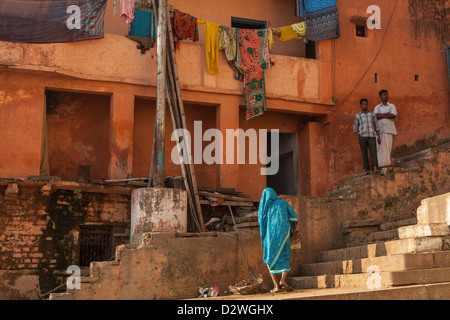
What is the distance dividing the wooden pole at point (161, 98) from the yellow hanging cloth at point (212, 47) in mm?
2084

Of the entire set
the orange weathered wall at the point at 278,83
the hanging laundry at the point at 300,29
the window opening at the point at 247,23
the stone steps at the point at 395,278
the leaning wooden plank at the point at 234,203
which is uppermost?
the window opening at the point at 247,23

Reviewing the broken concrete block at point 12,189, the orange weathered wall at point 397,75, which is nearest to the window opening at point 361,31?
the orange weathered wall at point 397,75

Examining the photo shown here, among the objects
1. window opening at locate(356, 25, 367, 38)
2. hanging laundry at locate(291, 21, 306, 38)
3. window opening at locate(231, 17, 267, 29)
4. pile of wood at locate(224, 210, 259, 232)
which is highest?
window opening at locate(231, 17, 267, 29)

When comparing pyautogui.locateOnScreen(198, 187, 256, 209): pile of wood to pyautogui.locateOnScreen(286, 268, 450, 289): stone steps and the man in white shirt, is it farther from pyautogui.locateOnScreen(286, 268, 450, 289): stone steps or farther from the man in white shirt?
pyautogui.locateOnScreen(286, 268, 450, 289): stone steps

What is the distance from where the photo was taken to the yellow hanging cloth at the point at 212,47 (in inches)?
526

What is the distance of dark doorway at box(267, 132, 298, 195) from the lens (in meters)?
15.0

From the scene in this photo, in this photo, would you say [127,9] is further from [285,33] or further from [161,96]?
[285,33]

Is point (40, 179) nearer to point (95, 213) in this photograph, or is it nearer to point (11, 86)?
point (95, 213)

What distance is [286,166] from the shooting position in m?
15.9

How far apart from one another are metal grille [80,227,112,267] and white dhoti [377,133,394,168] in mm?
5816

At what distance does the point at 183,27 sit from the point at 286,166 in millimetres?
4961

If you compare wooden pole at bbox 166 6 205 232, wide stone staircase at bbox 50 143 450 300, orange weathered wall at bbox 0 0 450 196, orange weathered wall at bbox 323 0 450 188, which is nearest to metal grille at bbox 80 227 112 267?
orange weathered wall at bbox 0 0 450 196

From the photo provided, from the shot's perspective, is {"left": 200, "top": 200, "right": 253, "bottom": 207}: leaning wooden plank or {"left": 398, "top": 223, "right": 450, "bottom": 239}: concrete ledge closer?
{"left": 398, "top": 223, "right": 450, "bottom": 239}: concrete ledge

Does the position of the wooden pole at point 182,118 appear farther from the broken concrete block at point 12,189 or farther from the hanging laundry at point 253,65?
the broken concrete block at point 12,189
